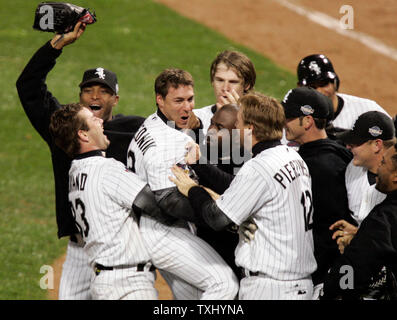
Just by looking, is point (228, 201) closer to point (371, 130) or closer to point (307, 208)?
point (307, 208)

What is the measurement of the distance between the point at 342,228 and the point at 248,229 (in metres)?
0.73

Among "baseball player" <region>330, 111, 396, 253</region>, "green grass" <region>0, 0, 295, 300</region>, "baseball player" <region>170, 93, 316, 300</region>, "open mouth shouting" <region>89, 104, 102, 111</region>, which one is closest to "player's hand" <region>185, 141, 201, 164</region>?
"baseball player" <region>170, 93, 316, 300</region>

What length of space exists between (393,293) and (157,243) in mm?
1524

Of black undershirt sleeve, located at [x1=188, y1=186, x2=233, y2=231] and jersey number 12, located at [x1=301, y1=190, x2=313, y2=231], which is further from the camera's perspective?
jersey number 12, located at [x1=301, y1=190, x2=313, y2=231]

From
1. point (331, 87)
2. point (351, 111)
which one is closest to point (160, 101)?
point (331, 87)

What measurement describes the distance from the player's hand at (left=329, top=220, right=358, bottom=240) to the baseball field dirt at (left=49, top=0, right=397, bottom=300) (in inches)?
427

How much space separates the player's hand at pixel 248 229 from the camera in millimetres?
4125

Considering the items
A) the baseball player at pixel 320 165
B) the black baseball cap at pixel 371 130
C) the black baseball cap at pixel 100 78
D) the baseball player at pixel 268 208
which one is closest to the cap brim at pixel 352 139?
the black baseball cap at pixel 371 130

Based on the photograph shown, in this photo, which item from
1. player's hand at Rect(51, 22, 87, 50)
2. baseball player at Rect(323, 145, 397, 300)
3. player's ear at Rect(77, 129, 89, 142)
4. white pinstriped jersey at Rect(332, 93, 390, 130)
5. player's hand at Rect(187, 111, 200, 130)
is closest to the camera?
baseball player at Rect(323, 145, 397, 300)

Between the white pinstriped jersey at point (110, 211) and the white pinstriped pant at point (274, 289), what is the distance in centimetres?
72

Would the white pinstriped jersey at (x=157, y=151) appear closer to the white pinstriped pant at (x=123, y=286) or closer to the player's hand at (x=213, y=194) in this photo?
the player's hand at (x=213, y=194)

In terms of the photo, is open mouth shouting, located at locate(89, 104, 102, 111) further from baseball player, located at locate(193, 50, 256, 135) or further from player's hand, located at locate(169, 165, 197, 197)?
player's hand, located at locate(169, 165, 197, 197)

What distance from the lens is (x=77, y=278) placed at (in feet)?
16.1

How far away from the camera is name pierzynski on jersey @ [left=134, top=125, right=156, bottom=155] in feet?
14.5
